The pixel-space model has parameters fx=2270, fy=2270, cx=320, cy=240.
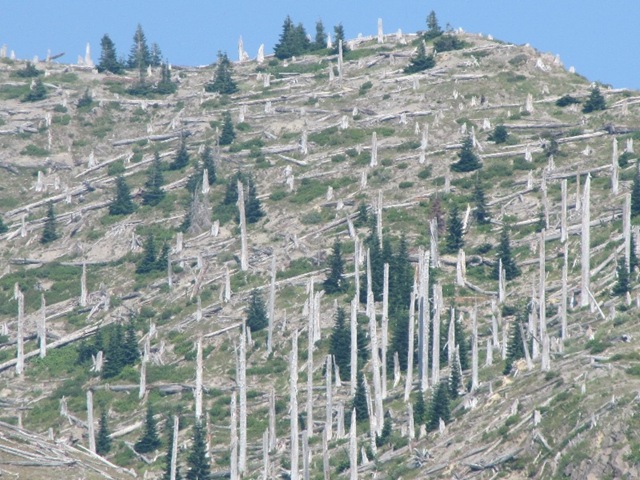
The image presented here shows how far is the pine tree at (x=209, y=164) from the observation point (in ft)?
439

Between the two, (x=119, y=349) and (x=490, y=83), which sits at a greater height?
(x=490, y=83)

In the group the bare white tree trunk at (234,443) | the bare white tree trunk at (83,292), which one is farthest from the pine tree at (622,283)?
the bare white tree trunk at (83,292)

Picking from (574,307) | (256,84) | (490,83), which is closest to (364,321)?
(574,307)

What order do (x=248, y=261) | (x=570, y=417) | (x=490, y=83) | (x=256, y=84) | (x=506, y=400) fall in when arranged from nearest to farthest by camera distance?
(x=570, y=417)
(x=506, y=400)
(x=248, y=261)
(x=490, y=83)
(x=256, y=84)

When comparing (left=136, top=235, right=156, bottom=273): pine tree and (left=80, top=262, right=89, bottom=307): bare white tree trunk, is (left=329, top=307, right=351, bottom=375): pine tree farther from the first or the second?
(left=136, top=235, right=156, bottom=273): pine tree

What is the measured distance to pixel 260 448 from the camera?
94.8 metres

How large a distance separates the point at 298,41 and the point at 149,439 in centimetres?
7119

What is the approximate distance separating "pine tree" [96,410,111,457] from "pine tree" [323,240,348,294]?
626 inches

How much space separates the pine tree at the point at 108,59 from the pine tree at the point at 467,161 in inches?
1738

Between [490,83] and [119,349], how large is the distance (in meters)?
40.7

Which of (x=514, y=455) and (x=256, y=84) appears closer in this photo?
(x=514, y=455)

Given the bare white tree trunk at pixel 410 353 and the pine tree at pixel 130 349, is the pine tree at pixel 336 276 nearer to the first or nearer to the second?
the pine tree at pixel 130 349

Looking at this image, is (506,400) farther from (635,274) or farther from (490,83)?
(490,83)

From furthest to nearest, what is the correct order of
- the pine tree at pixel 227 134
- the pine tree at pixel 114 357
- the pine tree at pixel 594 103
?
the pine tree at pixel 227 134
the pine tree at pixel 594 103
the pine tree at pixel 114 357
